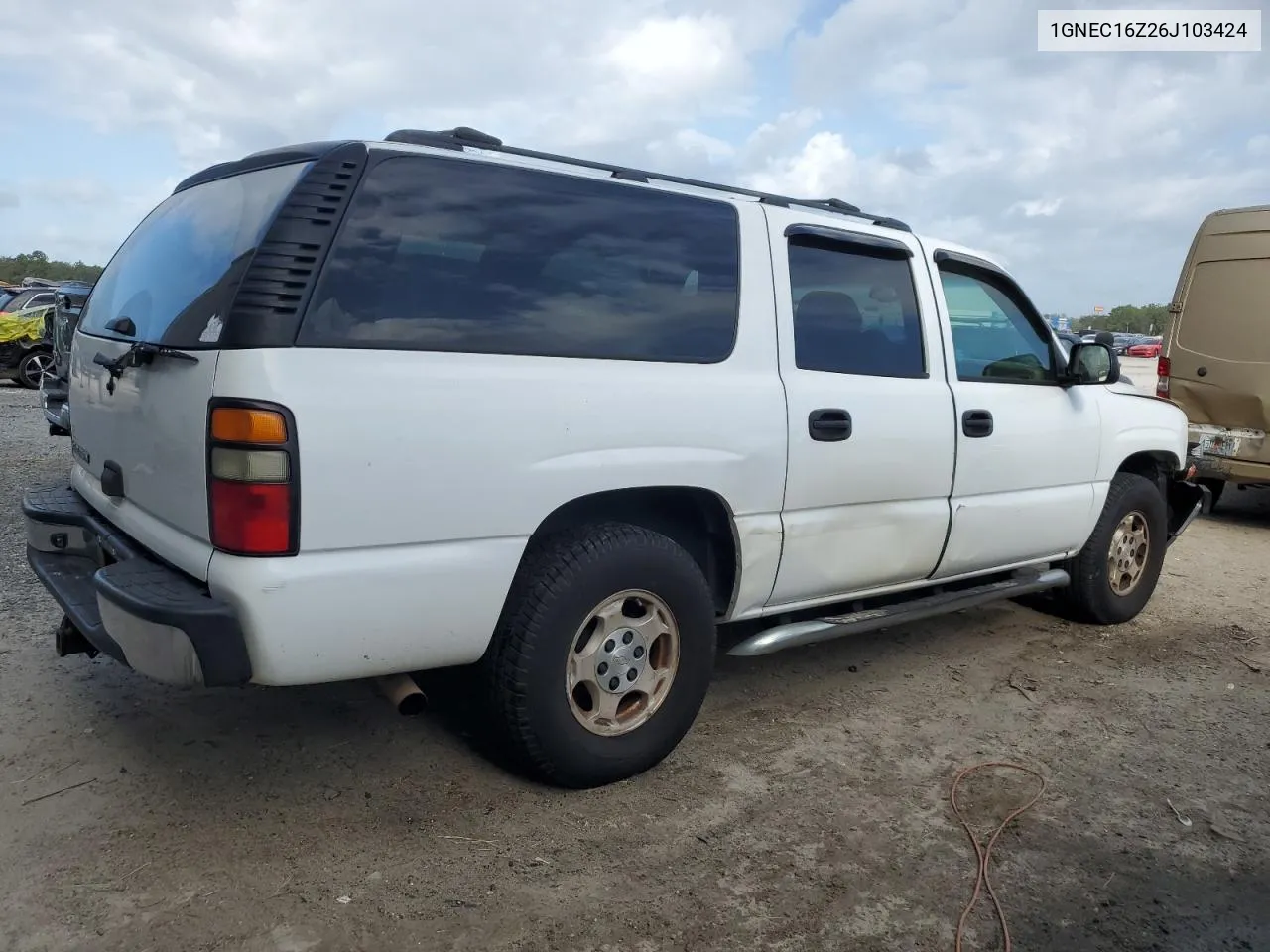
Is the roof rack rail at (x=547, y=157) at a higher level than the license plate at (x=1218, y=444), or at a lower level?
higher

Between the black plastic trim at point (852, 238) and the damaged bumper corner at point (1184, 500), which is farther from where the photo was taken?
the damaged bumper corner at point (1184, 500)

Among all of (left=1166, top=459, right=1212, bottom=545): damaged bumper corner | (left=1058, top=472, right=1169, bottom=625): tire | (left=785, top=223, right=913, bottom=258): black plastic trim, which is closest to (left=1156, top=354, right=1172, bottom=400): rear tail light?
(left=1166, top=459, right=1212, bottom=545): damaged bumper corner

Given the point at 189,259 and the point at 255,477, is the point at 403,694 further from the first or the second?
the point at 189,259

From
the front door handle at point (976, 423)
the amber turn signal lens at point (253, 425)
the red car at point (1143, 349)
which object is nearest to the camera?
the amber turn signal lens at point (253, 425)

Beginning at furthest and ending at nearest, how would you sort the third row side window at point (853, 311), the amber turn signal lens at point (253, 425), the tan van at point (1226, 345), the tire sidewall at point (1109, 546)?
the tan van at point (1226, 345) < the tire sidewall at point (1109, 546) < the third row side window at point (853, 311) < the amber turn signal lens at point (253, 425)

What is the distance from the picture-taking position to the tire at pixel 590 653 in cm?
294

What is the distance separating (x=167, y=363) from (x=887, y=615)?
274 centimetres

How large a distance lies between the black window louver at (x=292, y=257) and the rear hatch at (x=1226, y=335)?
25.9 ft

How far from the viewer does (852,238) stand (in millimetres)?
3922

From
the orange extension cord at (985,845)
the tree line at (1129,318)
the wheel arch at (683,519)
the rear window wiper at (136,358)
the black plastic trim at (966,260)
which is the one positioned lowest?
the orange extension cord at (985,845)

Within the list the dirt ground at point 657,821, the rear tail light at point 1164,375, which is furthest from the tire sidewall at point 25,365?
the rear tail light at point 1164,375

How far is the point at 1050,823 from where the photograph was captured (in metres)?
3.18

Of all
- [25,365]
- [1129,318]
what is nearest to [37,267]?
[25,365]

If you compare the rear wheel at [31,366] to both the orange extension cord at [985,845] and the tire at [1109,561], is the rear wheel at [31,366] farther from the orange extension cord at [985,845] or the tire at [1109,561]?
the orange extension cord at [985,845]
